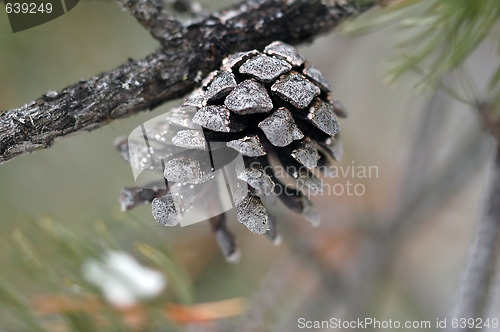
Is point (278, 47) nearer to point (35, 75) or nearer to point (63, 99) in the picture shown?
point (63, 99)

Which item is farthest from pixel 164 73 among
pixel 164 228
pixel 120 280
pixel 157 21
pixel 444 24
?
pixel 164 228

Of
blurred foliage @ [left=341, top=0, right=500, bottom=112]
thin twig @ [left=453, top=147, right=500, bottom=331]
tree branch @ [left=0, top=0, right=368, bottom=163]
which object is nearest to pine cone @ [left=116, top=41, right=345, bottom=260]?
tree branch @ [left=0, top=0, right=368, bottom=163]

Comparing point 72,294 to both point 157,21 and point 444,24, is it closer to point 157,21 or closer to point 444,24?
point 157,21

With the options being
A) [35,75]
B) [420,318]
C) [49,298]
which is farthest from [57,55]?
[420,318]

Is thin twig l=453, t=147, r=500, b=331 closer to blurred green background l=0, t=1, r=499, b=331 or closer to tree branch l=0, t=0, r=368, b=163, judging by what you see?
blurred green background l=0, t=1, r=499, b=331

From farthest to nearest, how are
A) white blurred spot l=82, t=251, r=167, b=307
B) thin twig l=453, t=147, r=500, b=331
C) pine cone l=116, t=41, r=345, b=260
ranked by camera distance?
white blurred spot l=82, t=251, r=167, b=307
thin twig l=453, t=147, r=500, b=331
pine cone l=116, t=41, r=345, b=260

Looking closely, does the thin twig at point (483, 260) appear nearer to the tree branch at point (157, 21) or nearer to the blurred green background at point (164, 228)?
the blurred green background at point (164, 228)
